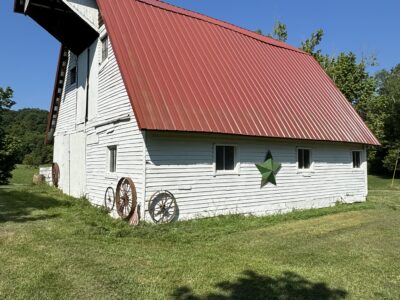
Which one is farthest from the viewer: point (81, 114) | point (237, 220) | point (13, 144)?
point (13, 144)

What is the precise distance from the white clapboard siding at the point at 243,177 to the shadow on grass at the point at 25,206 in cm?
373

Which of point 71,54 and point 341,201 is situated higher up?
point 71,54

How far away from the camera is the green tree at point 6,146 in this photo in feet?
64.7

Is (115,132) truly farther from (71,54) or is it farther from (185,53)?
(71,54)

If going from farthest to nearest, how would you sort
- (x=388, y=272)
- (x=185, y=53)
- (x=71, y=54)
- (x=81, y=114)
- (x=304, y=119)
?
(x=71, y=54), (x=81, y=114), (x=304, y=119), (x=185, y=53), (x=388, y=272)

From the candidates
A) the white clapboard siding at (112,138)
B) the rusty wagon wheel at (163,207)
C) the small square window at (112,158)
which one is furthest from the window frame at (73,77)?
the rusty wagon wheel at (163,207)

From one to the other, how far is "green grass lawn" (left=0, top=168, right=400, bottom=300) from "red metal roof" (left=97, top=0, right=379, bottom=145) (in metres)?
2.90


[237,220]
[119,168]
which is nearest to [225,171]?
[237,220]

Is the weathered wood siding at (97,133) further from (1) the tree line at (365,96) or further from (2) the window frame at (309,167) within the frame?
(1) the tree line at (365,96)

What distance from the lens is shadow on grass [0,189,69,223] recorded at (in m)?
11.1

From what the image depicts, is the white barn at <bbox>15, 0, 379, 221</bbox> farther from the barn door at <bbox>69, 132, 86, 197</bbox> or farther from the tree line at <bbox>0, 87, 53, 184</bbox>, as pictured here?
the tree line at <bbox>0, 87, 53, 184</bbox>

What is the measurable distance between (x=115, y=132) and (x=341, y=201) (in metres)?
9.89

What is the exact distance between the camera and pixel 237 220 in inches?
448

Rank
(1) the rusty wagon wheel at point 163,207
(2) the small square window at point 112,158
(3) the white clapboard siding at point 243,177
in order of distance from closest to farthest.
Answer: (1) the rusty wagon wheel at point 163,207
(3) the white clapboard siding at point 243,177
(2) the small square window at point 112,158
